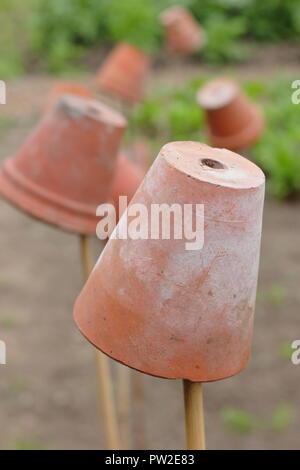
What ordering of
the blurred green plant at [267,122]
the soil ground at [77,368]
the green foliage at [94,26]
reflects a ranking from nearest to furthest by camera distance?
1. the soil ground at [77,368]
2. the blurred green plant at [267,122]
3. the green foliage at [94,26]

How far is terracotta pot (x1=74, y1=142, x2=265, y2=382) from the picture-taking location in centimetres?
107

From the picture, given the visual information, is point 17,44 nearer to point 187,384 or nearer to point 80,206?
point 80,206

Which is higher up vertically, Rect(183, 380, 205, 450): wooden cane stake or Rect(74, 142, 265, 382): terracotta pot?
Rect(74, 142, 265, 382): terracotta pot

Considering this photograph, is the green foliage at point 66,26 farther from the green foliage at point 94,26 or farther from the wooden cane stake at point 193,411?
the wooden cane stake at point 193,411

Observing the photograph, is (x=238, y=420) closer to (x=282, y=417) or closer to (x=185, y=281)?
(x=282, y=417)

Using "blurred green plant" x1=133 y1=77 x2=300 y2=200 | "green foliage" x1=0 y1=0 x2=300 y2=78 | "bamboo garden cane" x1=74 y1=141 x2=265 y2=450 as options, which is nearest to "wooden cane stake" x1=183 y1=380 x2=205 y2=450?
"bamboo garden cane" x1=74 y1=141 x2=265 y2=450

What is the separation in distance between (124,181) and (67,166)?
229 mm

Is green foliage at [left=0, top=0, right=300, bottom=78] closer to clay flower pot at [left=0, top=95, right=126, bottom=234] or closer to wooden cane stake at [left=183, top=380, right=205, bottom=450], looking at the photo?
clay flower pot at [left=0, top=95, right=126, bottom=234]

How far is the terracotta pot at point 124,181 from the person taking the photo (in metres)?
2.01

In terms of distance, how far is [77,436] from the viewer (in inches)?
140

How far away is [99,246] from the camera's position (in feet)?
18.6

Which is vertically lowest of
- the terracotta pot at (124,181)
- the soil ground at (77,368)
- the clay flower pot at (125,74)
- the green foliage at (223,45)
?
the soil ground at (77,368)

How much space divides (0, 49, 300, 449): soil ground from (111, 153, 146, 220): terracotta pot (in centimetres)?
171

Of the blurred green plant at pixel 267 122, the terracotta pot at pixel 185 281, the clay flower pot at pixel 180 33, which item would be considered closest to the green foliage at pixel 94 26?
the blurred green plant at pixel 267 122
